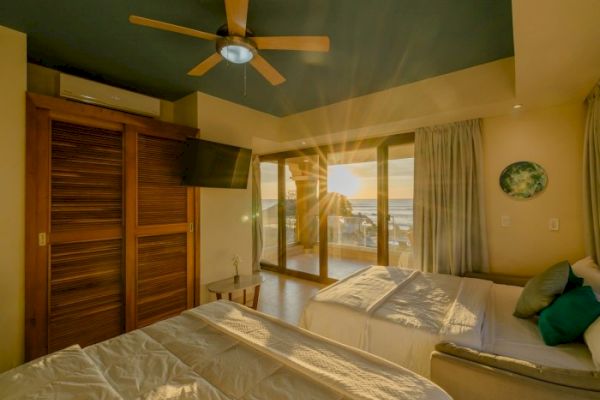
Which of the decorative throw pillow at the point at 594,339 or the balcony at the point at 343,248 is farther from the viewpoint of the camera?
the balcony at the point at 343,248

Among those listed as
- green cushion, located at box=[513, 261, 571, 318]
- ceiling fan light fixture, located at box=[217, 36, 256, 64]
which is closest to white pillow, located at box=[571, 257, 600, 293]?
green cushion, located at box=[513, 261, 571, 318]

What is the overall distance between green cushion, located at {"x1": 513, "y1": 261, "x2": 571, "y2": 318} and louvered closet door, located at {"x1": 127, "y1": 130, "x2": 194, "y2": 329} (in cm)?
307

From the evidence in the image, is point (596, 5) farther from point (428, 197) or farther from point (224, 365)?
point (224, 365)

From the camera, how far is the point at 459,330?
1542 mm

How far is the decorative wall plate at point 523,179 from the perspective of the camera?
2691 mm

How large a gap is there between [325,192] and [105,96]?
3.10m

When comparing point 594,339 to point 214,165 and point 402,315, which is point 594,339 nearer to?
point 402,315

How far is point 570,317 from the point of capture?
1411mm

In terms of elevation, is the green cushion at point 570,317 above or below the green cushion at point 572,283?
below

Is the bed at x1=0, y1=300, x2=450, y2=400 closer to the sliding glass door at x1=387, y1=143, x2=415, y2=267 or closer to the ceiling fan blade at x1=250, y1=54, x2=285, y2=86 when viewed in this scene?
the ceiling fan blade at x1=250, y1=54, x2=285, y2=86

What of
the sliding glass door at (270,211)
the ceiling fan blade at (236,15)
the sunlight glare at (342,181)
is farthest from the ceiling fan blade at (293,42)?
the sliding glass door at (270,211)

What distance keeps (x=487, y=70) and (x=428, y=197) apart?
142 cm

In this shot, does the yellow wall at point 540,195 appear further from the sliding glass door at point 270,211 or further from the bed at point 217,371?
the sliding glass door at point 270,211

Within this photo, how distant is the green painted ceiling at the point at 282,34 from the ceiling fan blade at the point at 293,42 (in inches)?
9.5
